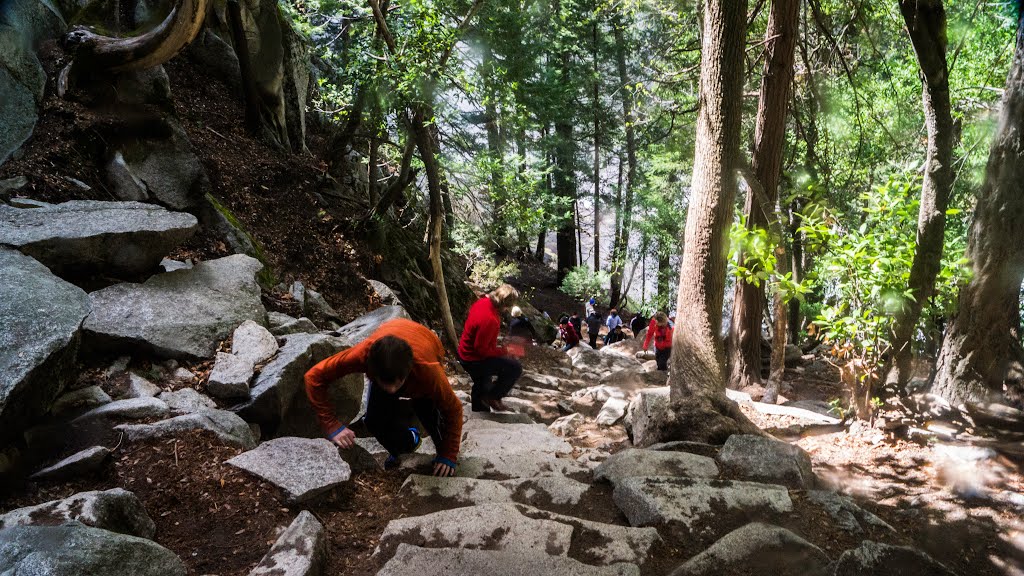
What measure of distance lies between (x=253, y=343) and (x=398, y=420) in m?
1.84

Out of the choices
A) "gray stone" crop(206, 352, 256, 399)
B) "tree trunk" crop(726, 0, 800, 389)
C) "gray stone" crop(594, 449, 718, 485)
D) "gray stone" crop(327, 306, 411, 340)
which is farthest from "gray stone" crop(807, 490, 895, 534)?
"gray stone" crop(327, 306, 411, 340)

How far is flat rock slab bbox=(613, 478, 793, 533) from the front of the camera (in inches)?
129

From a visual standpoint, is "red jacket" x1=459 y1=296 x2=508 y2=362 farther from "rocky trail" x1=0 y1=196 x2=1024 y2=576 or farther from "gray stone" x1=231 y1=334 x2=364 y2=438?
"gray stone" x1=231 y1=334 x2=364 y2=438

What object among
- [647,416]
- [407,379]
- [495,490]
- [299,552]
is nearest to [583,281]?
[647,416]

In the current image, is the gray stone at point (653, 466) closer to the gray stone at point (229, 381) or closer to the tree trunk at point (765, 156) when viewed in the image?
the gray stone at point (229, 381)

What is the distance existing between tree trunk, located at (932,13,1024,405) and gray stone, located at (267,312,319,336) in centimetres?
668

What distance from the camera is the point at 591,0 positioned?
19969 mm

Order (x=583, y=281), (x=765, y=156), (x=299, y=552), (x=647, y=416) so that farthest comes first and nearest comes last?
(x=583, y=281) → (x=765, y=156) → (x=647, y=416) → (x=299, y=552)

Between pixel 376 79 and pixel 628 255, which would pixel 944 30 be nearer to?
pixel 376 79

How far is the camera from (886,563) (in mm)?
2320

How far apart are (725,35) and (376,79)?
444cm

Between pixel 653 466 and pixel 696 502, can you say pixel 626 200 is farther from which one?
pixel 696 502

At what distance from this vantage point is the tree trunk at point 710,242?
5449 millimetres

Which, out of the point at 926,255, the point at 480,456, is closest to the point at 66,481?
the point at 480,456
